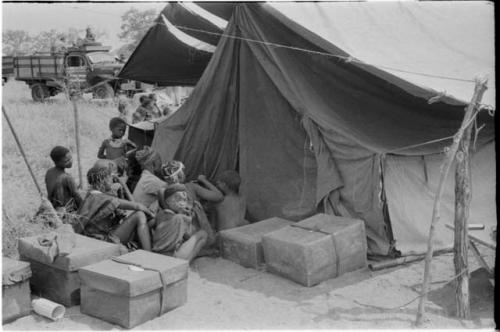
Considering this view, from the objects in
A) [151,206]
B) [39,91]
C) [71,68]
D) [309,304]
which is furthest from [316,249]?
[39,91]

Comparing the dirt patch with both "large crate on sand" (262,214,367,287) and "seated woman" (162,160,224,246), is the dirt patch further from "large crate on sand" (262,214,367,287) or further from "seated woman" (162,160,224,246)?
"seated woman" (162,160,224,246)

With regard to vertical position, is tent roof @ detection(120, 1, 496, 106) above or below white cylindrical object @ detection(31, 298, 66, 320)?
above

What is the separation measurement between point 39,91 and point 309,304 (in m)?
15.3

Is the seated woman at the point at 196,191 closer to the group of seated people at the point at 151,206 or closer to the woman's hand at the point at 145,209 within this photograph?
the group of seated people at the point at 151,206

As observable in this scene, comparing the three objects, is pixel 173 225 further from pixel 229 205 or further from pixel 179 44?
pixel 179 44

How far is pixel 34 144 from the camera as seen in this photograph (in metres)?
10.2

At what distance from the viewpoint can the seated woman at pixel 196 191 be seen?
4.91m

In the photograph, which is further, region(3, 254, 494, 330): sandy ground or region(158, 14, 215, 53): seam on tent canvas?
region(158, 14, 215, 53): seam on tent canvas

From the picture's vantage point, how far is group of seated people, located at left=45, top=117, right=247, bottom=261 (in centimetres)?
449

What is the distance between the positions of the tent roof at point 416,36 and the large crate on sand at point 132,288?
236cm

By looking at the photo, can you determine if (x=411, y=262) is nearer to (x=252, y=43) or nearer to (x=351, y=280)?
(x=351, y=280)

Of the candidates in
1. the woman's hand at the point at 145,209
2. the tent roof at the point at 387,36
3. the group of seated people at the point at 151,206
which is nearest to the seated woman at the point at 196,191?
the group of seated people at the point at 151,206

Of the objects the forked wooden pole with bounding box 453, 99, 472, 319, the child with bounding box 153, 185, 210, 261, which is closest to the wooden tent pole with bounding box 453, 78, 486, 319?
the forked wooden pole with bounding box 453, 99, 472, 319

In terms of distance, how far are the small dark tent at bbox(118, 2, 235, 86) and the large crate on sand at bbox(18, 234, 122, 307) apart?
272 centimetres
